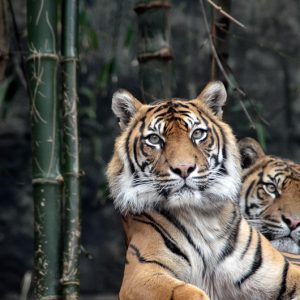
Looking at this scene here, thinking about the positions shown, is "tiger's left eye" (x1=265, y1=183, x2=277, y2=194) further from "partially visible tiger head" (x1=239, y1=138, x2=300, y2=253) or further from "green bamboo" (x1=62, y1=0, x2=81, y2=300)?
"green bamboo" (x1=62, y1=0, x2=81, y2=300)

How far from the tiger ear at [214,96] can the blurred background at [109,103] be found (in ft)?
14.1

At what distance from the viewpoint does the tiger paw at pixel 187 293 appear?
3123 mm

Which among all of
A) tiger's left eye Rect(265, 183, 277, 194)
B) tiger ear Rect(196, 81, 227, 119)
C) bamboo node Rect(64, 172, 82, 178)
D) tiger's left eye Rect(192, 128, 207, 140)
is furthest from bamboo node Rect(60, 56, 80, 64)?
tiger's left eye Rect(265, 183, 277, 194)

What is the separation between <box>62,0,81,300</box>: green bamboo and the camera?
4.02m

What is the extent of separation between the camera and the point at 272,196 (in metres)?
4.68

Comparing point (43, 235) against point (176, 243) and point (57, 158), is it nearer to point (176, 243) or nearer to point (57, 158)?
point (57, 158)

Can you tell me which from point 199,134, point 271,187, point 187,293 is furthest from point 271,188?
point 187,293

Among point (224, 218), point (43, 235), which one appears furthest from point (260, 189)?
point (43, 235)

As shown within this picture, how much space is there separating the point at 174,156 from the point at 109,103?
510 centimetres

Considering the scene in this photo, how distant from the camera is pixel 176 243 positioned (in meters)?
3.57

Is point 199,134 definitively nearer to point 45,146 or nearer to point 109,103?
point 45,146

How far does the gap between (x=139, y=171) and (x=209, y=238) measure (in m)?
0.43

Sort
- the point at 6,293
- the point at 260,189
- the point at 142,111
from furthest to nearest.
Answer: the point at 6,293, the point at 260,189, the point at 142,111

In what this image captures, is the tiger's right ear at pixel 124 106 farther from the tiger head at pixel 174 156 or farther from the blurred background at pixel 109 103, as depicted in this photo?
the blurred background at pixel 109 103
